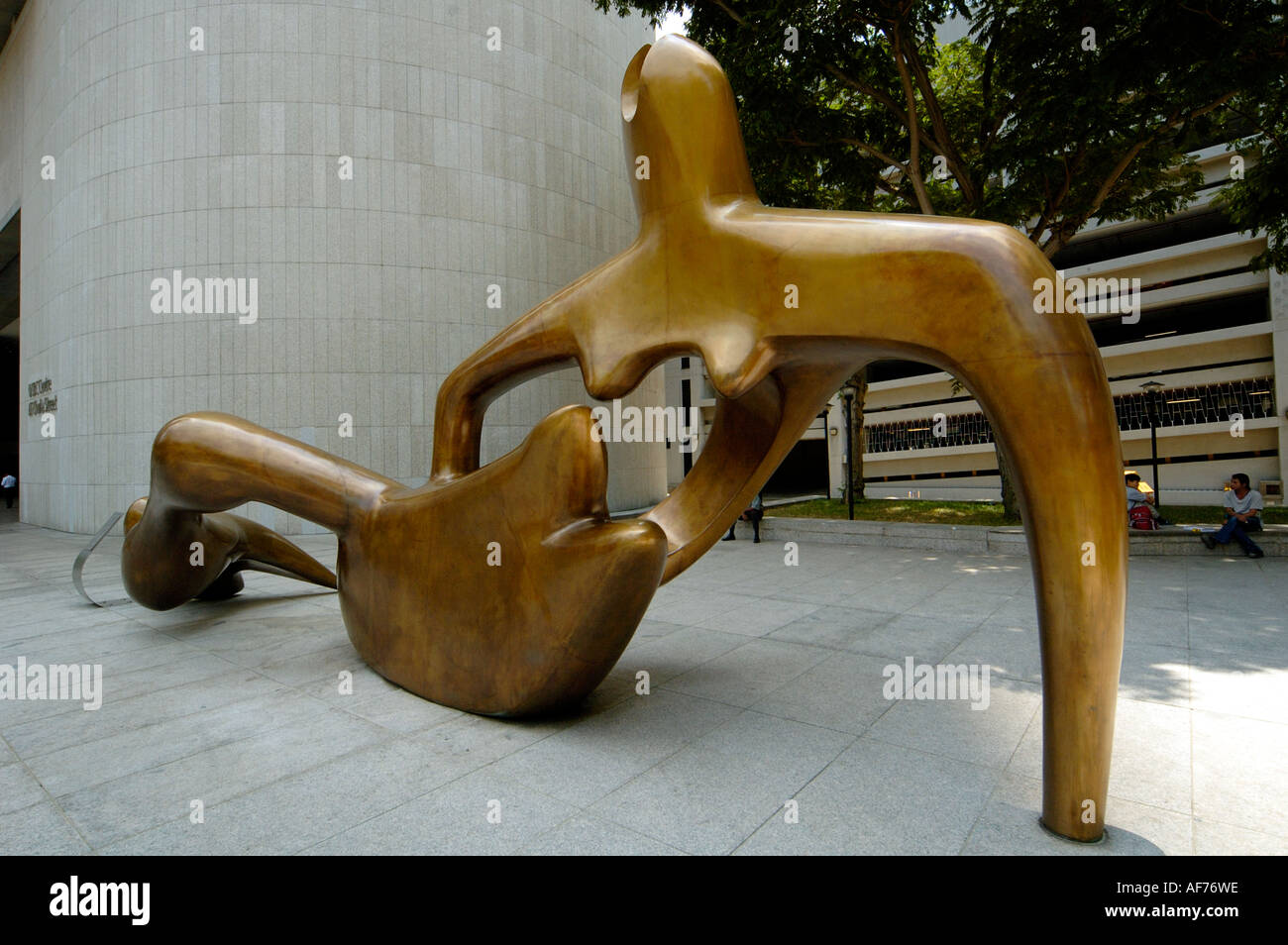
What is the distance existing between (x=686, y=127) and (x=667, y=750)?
3399 millimetres

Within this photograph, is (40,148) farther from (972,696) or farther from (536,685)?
(972,696)

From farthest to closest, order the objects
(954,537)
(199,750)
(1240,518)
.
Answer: (954,537)
(1240,518)
(199,750)

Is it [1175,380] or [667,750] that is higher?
[1175,380]

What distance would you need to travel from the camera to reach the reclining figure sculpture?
8.65 feet

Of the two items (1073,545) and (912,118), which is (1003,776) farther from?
(912,118)

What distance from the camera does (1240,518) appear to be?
→ 10.3 meters

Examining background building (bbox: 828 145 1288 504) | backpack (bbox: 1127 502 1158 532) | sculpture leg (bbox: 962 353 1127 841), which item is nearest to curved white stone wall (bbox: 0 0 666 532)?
backpack (bbox: 1127 502 1158 532)

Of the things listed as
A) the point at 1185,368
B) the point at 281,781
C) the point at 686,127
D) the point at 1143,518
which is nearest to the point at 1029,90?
the point at 1143,518

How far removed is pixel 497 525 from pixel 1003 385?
2707 mm

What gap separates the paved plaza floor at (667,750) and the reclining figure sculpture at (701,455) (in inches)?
18.2

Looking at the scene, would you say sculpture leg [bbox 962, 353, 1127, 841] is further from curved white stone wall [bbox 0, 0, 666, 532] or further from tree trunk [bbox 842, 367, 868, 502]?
curved white stone wall [bbox 0, 0, 666, 532]

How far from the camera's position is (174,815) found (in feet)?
9.96

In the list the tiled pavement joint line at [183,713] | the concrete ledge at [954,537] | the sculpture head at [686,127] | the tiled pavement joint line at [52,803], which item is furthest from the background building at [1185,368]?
the tiled pavement joint line at [52,803]

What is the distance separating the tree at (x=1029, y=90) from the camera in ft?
28.9
